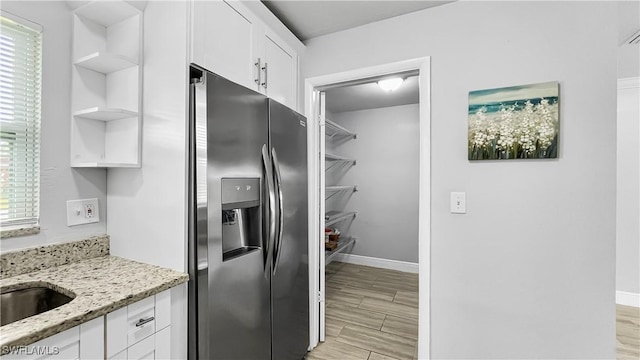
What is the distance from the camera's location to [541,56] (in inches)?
61.2

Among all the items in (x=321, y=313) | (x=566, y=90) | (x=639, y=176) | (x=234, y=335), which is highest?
(x=566, y=90)

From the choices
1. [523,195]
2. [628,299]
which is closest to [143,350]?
[523,195]

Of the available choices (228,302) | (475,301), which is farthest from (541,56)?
(228,302)

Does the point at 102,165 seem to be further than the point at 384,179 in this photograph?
No

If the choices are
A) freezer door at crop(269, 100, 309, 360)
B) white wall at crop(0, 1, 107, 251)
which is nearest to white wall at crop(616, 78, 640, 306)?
freezer door at crop(269, 100, 309, 360)

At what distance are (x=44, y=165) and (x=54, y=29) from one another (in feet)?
2.11

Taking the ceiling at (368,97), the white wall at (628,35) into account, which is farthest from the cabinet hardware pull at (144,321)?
the white wall at (628,35)

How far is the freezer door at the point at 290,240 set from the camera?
5.43 feet

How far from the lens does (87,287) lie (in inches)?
40.8

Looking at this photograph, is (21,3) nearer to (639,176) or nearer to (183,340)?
(183,340)

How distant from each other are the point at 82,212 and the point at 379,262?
3.74m

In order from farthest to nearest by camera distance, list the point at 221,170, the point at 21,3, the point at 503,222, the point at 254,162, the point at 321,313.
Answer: the point at 321,313
the point at 503,222
the point at 254,162
the point at 221,170
the point at 21,3

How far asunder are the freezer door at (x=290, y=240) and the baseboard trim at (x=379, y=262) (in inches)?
94.8

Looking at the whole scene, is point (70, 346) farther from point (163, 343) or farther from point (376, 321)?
point (376, 321)
